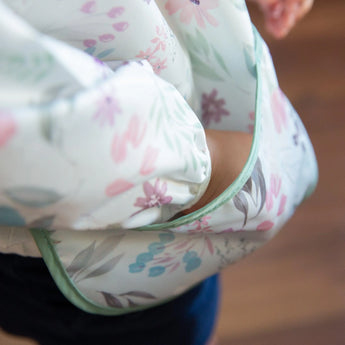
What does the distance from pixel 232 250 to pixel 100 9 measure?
0.83ft

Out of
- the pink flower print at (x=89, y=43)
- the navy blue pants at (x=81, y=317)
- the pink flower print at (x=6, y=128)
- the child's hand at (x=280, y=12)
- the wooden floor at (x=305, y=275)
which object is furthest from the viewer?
the wooden floor at (x=305, y=275)

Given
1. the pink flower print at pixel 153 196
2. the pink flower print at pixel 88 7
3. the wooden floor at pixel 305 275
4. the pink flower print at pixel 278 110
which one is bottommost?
the wooden floor at pixel 305 275

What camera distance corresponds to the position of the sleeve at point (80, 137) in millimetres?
265

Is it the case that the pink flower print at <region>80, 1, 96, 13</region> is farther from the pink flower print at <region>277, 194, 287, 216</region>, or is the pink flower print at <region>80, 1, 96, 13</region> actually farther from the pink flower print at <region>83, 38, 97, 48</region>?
the pink flower print at <region>277, 194, 287, 216</region>

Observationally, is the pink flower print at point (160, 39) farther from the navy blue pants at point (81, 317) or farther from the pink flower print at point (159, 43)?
the navy blue pants at point (81, 317)

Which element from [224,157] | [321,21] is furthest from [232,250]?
[321,21]

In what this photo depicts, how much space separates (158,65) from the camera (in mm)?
401

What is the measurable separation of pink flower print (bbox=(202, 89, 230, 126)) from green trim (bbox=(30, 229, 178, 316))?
0.66 ft

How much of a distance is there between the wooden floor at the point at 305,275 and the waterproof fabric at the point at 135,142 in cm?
45

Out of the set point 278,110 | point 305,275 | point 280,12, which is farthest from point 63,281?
point 305,275

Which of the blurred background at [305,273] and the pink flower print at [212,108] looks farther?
the blurred background at [305,273]

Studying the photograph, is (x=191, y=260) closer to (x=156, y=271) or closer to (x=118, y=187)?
(x=156, y=271)

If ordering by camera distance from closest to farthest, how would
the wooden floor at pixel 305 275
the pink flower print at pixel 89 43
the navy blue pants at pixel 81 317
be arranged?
the pink flower print at pixel 89 43
the navy blue pants at pixel 81 317
the wooden floor at pixel 305 275

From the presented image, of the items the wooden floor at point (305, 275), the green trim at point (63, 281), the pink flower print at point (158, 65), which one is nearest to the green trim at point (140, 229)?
the green trim at point (63, 281)
